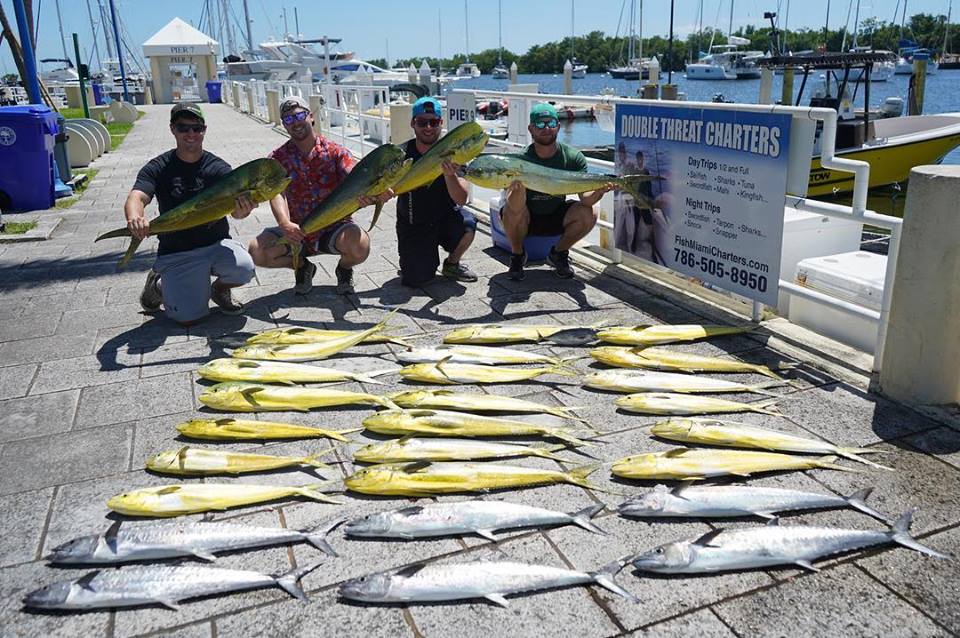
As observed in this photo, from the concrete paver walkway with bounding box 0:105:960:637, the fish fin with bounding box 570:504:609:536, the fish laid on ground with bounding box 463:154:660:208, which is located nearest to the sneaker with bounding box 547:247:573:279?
the concrete paver walkway with bounding box 0:105:960:637

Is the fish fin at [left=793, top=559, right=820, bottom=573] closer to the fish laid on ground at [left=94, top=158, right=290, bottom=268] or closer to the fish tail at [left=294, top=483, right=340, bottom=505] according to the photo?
the fish tail at [left=294, top=483, right=340, bottom=505]

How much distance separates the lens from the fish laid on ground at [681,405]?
161 inches

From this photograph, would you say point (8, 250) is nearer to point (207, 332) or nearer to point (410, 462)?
point (207, 332)

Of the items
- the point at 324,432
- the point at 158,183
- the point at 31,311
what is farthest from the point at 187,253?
the point at 324,432

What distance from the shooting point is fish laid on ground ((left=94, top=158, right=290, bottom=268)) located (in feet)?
17.2

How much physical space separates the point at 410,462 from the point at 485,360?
1352 millimetres

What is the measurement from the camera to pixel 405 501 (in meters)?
3.36

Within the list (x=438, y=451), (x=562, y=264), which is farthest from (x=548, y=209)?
(x=438, y=451)

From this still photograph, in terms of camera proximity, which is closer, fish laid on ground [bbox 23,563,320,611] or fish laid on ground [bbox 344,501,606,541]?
fish laid on ground [bbox 23,563,320,611]

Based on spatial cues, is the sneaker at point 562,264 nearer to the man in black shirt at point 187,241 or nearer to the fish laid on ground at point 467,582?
the man in black shirt at point 187,241

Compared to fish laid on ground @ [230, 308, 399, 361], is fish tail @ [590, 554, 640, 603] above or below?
below

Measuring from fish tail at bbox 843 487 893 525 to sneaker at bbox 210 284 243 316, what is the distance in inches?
188

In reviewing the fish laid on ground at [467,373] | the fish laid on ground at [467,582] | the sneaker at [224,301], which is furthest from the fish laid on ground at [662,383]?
the sneaker at [224,301]

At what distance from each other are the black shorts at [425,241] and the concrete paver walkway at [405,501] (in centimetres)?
17
